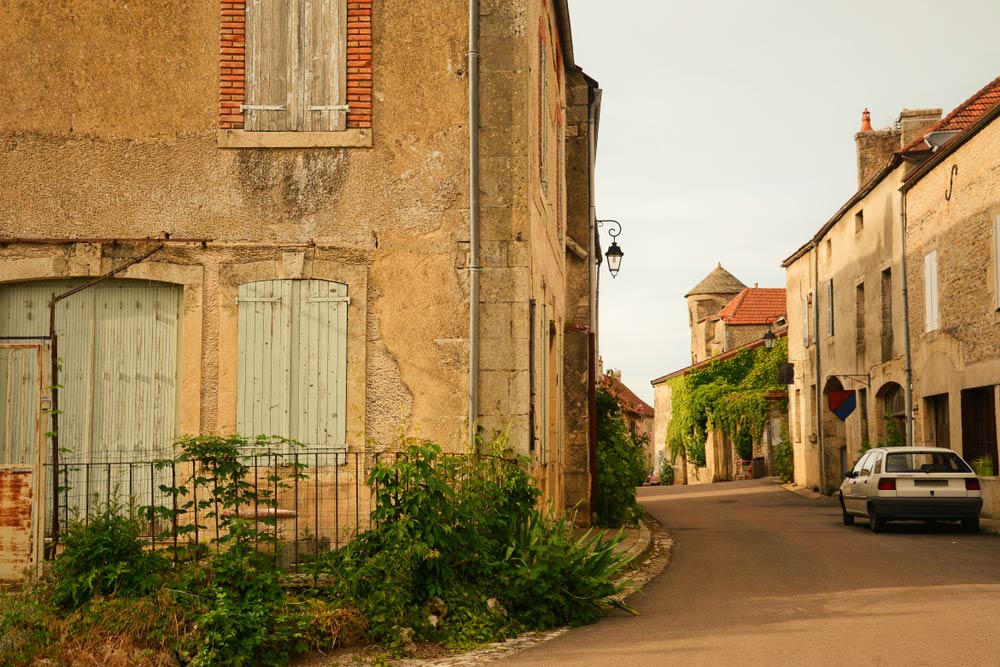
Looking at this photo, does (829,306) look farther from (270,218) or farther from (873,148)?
(270,218)

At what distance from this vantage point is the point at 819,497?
29672mm

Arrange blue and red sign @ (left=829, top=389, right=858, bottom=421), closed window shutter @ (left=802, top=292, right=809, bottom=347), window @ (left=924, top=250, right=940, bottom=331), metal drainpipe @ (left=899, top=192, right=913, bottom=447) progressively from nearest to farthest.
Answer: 1. window @ (left=924, top=250, right=940, bottom=331)
2. metal drainpipe @ (left=899, top=192, right=913, bottom=447)
3. blue and red sign @ (left=829, top=389, right=858, bottom=421)
4. closed window shutter @ (left=802, top=292, right=809, bottom=347)

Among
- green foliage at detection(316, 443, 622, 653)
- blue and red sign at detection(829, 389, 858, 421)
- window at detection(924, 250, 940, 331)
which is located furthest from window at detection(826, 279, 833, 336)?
green foliage at detection(316, 443, 622, 653)

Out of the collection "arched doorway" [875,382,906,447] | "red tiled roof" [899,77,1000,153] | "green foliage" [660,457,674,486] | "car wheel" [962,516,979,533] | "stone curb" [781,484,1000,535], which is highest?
"red tiled roof" [899,77,1000,153]

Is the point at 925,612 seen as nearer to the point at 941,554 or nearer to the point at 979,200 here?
the point at 941,554

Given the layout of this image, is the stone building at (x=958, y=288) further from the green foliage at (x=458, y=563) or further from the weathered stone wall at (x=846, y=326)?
the green foliage at (x=458, y=563)

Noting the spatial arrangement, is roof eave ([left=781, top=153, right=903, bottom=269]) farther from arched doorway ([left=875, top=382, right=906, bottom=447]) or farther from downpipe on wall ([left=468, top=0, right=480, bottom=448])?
downpipe on wall ([left=468, top=0, right=480, bottom=448])

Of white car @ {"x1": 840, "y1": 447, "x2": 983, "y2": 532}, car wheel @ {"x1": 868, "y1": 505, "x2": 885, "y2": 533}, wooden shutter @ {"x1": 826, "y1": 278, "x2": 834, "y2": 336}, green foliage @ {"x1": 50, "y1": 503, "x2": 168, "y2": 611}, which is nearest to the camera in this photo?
green foliage @ {"x1": 50, "y1": 503, "x2": 168, "y2": 611}

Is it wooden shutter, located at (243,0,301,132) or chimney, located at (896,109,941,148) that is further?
chimney, located at (896,109,941,148)

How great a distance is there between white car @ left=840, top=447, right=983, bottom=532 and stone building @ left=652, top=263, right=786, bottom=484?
22846 mm

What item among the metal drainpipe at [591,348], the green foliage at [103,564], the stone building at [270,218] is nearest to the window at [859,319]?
the metal drainpipe at [591,348]

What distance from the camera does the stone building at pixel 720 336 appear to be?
44719mm

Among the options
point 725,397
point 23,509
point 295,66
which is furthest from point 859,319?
point 23,509

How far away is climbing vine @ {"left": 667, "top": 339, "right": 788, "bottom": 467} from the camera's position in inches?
1614
